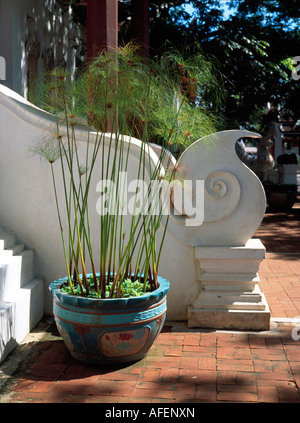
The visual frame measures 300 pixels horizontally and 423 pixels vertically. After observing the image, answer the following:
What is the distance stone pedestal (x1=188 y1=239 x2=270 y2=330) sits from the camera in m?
4.14

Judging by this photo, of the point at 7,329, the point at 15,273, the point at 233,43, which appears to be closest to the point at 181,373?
the point at 7,329

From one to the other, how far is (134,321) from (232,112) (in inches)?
384

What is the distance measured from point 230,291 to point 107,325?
1.25m

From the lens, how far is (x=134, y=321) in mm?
3396

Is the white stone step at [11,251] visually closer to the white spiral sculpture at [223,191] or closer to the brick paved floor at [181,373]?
the brick paved floor at [181,373]

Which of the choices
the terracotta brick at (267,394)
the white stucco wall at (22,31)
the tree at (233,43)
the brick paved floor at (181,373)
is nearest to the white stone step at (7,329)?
the brick paved floor at (181,373)

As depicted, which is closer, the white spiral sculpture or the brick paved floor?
the brick paved floor

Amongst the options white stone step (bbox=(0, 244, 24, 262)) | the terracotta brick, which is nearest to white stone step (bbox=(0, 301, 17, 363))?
white stone step (bbox=(0, 244, 24, 262))

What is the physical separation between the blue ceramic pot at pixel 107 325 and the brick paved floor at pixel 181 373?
12cm

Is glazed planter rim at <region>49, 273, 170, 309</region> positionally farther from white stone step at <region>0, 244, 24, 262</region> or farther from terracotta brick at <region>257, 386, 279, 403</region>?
terracotta brick at <region>257, 386, 279, 403</region>

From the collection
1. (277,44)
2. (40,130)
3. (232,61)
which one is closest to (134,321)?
(40,130)

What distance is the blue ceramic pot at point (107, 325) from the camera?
3350 millimetres

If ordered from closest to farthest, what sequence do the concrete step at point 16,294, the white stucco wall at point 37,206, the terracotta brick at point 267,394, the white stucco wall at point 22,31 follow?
1. the terracotta brick at point 267,394
2. the concrete step at point 16,294
3. the white stucco wall at point 37,206
4. the white stucco wall at point 22,31

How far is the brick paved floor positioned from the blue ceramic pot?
0.12 m
